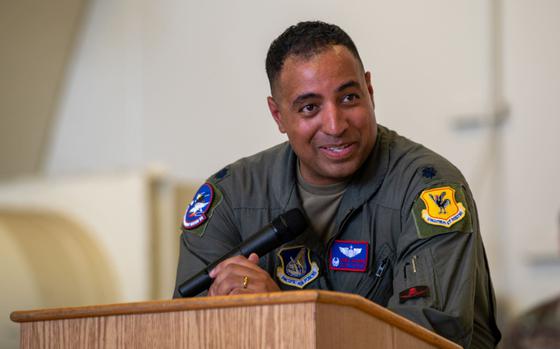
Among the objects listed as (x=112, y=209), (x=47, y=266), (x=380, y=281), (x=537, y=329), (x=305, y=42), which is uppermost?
(x=305, y=42)

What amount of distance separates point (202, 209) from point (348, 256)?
1.34 ft

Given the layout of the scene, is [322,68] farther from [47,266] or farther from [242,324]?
[47,266]

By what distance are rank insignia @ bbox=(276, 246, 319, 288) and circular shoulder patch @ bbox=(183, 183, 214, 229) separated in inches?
9.2

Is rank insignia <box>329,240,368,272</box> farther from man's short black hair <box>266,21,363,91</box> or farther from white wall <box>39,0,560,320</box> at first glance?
white wall <box>39,0,560,320</box>

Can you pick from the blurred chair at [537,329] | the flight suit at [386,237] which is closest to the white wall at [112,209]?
the blurred chair at [537,329]

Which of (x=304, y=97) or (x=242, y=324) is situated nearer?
(x=242, y=324)

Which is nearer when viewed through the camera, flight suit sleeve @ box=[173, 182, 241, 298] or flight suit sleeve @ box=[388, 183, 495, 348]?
flight suit sleeve @ box=[388, 183, 495, 348]

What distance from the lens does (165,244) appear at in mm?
4398

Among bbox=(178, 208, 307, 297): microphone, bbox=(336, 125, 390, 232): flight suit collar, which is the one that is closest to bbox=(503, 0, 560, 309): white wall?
bbox=(336, 125, 390, 232): flight suit collar

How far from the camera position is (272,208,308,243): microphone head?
1.88 m

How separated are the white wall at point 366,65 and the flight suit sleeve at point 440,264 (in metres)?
1.66

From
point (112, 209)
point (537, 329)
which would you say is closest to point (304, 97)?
point (537, 329)

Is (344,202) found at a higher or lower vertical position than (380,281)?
higher

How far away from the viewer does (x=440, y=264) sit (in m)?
1.82
